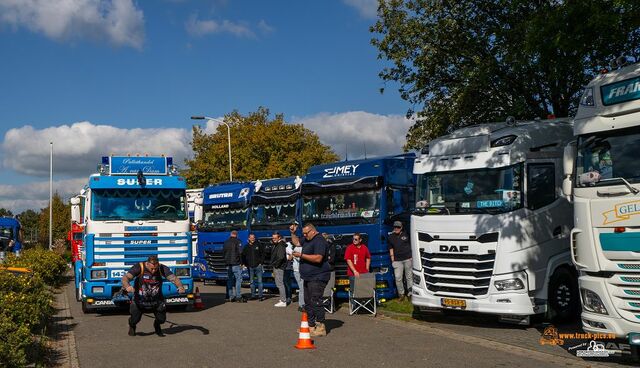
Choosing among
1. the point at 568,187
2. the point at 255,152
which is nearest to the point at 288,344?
the point at 568,187

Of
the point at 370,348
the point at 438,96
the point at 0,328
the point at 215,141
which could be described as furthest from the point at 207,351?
the point at 215,141

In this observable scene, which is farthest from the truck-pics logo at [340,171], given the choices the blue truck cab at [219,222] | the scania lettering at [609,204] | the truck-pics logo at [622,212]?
the truck-pics logo at [622,212]

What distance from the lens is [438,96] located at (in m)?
21.4

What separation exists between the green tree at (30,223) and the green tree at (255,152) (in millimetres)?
52141

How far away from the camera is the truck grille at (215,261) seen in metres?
22.9

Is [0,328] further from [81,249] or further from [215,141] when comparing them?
[215,141]

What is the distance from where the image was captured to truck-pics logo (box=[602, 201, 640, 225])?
8672mm

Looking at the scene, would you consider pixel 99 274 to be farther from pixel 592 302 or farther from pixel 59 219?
pixel 59 219

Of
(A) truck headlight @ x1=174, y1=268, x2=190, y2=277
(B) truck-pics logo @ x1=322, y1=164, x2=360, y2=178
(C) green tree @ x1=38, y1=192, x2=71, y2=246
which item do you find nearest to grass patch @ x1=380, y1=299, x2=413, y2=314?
(B) truck-pics logo @ x1=322, y1=164, x2=360, y2=178

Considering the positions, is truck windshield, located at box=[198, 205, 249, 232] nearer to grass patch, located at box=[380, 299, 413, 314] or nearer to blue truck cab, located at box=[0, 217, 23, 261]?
grass patch, located at box=[380, 299, 413, 314]

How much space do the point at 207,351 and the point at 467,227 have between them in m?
5.03

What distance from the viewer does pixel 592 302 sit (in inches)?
363

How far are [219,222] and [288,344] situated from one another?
12.7m

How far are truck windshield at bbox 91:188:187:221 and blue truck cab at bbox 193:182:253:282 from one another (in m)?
5.94
